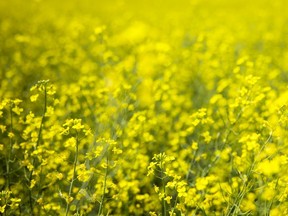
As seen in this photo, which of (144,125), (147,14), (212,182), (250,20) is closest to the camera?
(212,182)

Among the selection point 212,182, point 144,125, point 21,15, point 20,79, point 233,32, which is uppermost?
point 21,15

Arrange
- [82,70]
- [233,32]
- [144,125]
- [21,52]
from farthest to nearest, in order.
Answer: [233,32]
[21,52]
[82,70]
[144,125]

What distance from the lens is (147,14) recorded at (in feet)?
30.0

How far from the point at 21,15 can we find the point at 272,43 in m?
4.22

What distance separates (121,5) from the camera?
9.27 m

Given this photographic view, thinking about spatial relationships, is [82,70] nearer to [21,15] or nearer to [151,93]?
[151,93]

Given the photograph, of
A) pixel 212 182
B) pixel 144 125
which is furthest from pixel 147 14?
pixel 212 182

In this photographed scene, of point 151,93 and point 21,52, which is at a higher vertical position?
point 21,52

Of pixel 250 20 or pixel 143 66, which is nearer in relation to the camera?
pixel 143 66

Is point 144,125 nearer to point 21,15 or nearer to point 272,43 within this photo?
point 272,43

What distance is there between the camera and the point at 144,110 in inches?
152

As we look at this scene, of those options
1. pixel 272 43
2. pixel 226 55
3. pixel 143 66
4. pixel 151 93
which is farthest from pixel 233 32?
pixel 151 93

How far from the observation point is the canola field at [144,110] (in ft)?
9.11

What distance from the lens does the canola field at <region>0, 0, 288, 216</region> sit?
2775mm
